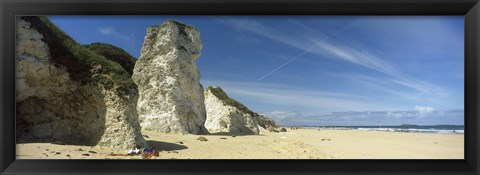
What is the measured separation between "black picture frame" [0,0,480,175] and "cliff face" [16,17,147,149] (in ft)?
4.95

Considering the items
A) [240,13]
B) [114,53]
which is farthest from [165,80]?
[240,13]

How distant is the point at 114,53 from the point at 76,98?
7326 mm

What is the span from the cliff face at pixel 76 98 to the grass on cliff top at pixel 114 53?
445 centimetres

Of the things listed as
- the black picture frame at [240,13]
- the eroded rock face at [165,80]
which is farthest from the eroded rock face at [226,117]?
the black picture frame at [240,13]

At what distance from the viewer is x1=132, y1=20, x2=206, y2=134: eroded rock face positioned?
37.5ft

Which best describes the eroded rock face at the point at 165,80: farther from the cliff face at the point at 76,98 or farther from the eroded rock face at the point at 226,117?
the cliff face at the point at 76,98

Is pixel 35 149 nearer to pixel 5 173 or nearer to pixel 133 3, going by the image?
pixel 5 173

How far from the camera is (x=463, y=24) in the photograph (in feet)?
11.9

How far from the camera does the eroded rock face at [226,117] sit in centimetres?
1609

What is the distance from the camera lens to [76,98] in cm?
556

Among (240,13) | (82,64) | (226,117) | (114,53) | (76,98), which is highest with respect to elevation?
(114,53)

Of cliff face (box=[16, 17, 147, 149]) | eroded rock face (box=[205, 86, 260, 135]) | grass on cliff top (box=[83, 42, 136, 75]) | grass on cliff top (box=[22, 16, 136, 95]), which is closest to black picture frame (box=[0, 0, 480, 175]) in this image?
cliff face (box=[16, 17, 147, 149])

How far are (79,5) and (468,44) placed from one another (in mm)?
4051

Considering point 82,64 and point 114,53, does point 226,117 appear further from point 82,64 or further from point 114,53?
point 82,64
